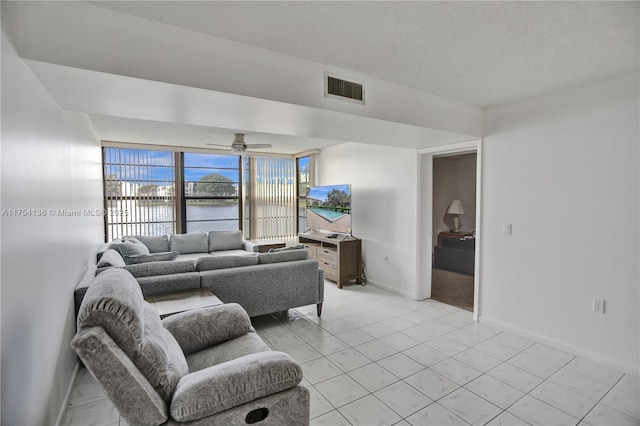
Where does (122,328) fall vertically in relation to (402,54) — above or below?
below

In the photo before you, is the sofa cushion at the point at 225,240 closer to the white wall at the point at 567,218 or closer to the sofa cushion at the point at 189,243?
the sofa cushion at the point at 189,243

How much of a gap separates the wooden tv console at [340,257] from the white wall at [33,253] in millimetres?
3306

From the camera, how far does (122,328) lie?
52.7 inches

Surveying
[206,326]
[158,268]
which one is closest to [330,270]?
[158,268]

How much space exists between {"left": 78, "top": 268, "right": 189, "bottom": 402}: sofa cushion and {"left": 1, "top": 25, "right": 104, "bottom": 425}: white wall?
12.1 inches

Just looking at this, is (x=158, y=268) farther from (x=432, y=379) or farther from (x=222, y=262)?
(x=432, y=379)

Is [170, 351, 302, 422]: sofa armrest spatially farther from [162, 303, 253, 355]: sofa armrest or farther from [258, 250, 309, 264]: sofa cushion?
[258, 250, 309, 264]: sofa cushion

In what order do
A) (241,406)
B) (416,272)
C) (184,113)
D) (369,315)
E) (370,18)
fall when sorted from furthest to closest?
(416,272)
(369,315)
(184,113)
(370,18)
(241,406)

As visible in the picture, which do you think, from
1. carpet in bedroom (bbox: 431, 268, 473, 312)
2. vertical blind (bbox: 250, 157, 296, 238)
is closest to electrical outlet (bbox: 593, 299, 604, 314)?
carpet in bedroom (bbox: 431, 268, 473, 312)

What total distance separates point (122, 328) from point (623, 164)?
3.59 meters

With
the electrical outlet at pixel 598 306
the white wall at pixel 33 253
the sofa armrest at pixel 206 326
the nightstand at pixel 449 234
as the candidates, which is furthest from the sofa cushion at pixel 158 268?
the nightstand at pixel 449 234

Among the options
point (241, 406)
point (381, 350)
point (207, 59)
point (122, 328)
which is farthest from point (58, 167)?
point (381, 350)

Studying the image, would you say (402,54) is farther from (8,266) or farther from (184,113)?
(8,266)

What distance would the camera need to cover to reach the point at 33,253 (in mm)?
1605
